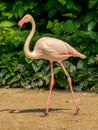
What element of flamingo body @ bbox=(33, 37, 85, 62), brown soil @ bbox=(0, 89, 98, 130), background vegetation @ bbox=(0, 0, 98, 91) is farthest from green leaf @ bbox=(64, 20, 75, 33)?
flamingo body @ bbox=(33, 37, 85, 62)

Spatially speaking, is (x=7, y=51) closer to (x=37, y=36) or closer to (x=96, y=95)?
(x=37, y=36)

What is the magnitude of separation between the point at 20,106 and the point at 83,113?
1175mm

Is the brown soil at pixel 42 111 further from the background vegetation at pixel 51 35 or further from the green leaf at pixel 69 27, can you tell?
the green leaf at pixel 69 27

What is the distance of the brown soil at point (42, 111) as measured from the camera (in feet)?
21.2

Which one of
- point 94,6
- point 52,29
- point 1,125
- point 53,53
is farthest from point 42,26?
point 1,125

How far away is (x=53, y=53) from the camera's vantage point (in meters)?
7.19

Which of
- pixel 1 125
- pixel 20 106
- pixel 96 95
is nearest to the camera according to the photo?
pixel 1 125

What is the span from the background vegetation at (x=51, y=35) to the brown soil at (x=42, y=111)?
339 millimetres

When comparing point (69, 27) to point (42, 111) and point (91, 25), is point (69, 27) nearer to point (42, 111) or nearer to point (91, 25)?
point (91, 25)

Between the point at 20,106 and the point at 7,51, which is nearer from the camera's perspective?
the point at 20,106

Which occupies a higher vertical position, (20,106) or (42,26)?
(42,26)

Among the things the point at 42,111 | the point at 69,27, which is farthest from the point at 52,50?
the point at 69,27

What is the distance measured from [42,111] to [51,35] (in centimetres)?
238

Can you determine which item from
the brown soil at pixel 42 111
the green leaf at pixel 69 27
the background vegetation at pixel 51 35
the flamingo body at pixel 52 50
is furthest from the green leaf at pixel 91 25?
the flamingo body at pixel 52 50
